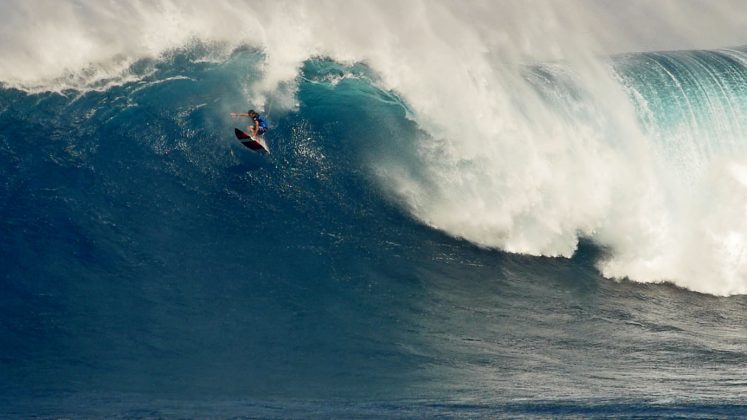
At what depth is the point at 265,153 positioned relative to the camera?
54.1 ft

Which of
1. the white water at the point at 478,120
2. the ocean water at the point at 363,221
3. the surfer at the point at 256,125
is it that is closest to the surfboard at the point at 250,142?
the surfer at the point at 256,125

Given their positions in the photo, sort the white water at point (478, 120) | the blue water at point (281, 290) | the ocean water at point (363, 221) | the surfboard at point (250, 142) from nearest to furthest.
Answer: the blue water at point (281, 290) < the ocean water at point (363, 221) < the surfboard at point (250, 142) < the white water at point (478, 120)

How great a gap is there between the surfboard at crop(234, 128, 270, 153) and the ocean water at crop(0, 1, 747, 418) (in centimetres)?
35

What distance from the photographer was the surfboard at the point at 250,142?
627 inches

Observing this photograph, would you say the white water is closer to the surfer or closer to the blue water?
the blue water

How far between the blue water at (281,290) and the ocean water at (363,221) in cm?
5

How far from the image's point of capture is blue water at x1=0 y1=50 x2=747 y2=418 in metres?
10.8

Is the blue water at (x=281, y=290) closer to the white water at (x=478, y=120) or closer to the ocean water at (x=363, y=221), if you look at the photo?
the ocean water at (x=363, y=221)

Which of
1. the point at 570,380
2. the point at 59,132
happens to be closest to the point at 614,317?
the point at 570,380

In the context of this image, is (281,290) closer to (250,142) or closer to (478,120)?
(250,142)

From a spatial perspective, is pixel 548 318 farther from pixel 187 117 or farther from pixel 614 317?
pixel 187 117

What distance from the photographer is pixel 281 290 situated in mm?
13789

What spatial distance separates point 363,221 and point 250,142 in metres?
2.52

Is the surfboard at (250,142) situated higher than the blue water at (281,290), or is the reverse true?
the surfboard at (250,142)
